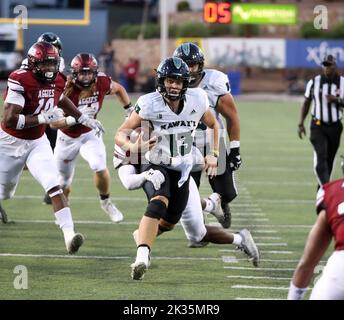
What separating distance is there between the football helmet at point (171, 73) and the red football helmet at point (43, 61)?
108 centimetres

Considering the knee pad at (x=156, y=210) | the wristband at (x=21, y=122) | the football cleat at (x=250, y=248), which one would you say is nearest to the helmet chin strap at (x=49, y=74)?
the wristband at (x=21, y=122)

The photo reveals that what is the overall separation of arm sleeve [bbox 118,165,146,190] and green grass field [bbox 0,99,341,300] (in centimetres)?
58

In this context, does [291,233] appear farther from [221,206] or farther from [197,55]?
[197,55]

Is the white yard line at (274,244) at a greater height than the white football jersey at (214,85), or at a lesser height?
lesser

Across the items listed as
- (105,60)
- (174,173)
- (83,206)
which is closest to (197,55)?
(174,173)

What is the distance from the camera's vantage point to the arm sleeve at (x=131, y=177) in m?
6.40

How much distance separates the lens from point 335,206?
4.07m

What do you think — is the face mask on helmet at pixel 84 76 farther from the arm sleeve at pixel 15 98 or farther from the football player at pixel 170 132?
the football player at pixel 170 132

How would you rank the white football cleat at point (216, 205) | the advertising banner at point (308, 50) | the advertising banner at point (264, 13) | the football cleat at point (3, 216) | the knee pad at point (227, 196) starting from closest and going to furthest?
the white football cleat at point (216, 205)
the knee pad at point (227, 196)
the football cleat at point (3, 216)
the advertising banner at point (308, 50)
the advertising banner at point (264, 13)

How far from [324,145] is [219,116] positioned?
8.64 feet

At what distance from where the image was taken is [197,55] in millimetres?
7180

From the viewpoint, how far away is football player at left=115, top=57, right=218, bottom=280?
249 inches

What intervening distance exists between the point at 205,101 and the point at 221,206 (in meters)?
1.66

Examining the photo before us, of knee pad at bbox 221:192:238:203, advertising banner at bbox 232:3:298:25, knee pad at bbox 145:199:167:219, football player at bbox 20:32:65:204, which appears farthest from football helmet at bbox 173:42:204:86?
advertising banner at bbox 232:3:298:25
